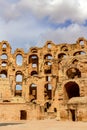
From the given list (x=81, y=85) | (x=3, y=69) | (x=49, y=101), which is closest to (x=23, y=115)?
(x=49, y=101)

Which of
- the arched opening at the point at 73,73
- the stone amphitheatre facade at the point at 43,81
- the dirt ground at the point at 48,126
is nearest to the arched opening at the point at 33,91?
the stone amphitheatre facade at the point at 43,81

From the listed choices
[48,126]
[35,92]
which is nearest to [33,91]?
[35,92]

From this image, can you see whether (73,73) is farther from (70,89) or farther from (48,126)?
(48,126)

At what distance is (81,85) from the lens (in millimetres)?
33594

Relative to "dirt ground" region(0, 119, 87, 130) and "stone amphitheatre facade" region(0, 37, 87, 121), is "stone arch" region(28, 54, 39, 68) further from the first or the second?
"dirt ground" region(0, 119, 87, 130)

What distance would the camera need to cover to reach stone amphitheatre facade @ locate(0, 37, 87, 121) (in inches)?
1399

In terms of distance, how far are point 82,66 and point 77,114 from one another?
33.9 ft

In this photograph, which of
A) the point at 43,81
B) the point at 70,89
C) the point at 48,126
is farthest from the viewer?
the point at 43,81

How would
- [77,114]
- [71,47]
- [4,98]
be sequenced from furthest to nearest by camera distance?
[71,47] → [4,98] → [77,114]

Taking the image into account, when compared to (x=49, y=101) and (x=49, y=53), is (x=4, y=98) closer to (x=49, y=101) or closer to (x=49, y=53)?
(x=49, y=101)

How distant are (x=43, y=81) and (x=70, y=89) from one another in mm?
13833

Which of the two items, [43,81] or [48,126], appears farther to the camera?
[43,81]

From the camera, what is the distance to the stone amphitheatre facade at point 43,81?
35541 millimetres

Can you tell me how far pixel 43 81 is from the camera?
1971 inches
